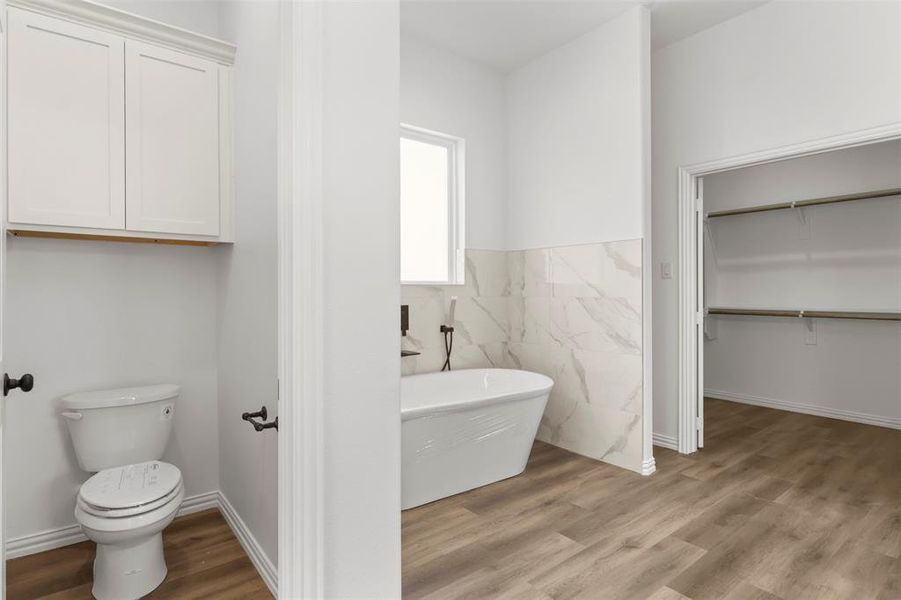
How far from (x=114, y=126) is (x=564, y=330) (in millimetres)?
2864

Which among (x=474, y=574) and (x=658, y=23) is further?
(x=658, y=23)

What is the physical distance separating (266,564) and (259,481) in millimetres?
310

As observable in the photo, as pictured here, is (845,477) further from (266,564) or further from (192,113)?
(192,113)

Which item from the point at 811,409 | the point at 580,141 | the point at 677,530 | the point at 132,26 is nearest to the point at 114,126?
the point at 132,26

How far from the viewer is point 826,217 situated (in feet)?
13.8

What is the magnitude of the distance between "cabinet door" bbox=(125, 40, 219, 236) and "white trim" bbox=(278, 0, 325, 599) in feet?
3.93

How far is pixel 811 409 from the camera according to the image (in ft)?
A: 14.1

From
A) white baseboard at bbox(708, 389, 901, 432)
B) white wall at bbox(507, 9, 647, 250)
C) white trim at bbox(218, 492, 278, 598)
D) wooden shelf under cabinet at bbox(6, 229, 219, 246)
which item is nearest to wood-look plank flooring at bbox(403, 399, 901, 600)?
white trim at bbox(218, 492, 278, 598)

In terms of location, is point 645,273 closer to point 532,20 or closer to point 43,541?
point 532,20

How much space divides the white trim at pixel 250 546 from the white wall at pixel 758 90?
2769mm

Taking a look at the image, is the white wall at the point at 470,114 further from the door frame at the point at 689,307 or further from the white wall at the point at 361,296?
the white wall at the point at 361,296

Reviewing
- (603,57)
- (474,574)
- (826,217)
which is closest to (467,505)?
(474,574)

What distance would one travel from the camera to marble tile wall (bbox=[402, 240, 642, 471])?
311 cm

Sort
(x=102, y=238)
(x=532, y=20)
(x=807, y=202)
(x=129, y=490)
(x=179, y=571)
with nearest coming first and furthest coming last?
(x=129, y=490) → (x=179, y=571) → (x=102, y=238) → (x=532, y=20) → (x=807, y=202)
